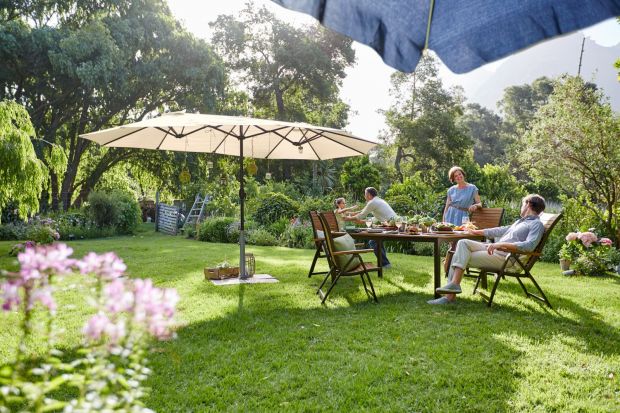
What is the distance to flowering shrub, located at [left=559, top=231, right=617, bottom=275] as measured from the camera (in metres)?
7.85

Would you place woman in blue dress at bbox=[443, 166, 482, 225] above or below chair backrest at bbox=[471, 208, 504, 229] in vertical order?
above

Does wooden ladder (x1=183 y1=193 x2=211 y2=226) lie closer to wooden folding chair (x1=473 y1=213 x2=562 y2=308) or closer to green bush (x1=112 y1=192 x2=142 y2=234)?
green bush (x1=112 y1=192 x2=142 y2=234)

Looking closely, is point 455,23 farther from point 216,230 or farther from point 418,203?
point 216,230

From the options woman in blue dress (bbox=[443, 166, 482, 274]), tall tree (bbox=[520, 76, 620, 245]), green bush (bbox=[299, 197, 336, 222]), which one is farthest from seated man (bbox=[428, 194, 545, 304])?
green bush (bbox=[299, 197, 336, 222])

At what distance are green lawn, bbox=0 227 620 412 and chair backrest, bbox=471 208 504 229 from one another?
1048 mm

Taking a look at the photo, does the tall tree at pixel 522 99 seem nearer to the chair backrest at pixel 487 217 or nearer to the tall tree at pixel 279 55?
the tall tree at pixel 279 55

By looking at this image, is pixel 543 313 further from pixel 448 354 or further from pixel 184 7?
pixel 184 7

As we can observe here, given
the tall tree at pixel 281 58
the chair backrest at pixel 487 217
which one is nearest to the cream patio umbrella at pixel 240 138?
the chair backrest at pixel 487 217

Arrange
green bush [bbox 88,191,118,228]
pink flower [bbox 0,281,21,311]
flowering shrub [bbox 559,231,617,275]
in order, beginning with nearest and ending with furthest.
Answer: pink flower [bbox 0,281,21,311] < flowering shrub [bbox 559,231,617,275] < green bush [bbox 88,191,118,228]

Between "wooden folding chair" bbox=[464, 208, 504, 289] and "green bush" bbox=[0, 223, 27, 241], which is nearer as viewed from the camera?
"wooden folding chair" bbox=[464, 208, 504, 289]

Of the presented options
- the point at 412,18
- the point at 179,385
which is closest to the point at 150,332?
the point at 412,18

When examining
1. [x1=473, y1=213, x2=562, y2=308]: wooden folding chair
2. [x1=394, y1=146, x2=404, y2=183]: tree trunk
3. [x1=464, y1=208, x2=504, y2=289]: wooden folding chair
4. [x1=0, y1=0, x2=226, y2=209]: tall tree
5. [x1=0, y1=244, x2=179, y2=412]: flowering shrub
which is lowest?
[x1=473, y1=213, x2=562, y2=308]: wooden folding chair

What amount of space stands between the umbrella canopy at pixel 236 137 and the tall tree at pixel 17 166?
2957mm

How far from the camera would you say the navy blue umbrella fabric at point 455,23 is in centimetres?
187
